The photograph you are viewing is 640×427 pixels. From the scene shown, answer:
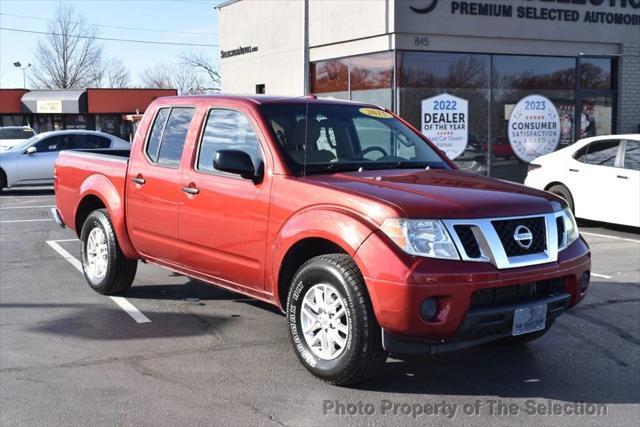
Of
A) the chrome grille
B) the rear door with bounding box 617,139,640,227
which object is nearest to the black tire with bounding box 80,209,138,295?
the chrome grille

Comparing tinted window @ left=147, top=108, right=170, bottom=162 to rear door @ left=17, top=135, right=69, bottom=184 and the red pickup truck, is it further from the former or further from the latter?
rear door @ left=17, top=135, right=69, bottom=184

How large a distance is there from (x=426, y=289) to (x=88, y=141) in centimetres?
1616

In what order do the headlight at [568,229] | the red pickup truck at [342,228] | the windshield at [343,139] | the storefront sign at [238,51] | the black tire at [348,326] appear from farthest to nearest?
the storefront sign at [238,51] < the windshield at [343,139] < the headlight at [568,229] < the black tire at [348,326] < the red pickup truck at [342,228]

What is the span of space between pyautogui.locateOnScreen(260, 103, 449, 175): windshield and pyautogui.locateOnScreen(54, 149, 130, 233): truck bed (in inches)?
76.0

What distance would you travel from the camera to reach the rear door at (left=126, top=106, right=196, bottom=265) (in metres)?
6.10

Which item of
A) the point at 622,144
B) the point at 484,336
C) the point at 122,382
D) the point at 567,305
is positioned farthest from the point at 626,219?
the point at 122,382

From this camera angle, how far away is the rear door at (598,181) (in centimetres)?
1109

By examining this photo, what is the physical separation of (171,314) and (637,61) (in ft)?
54.7

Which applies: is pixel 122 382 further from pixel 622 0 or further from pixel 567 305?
pixel 622 0

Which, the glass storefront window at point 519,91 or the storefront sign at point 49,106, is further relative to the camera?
the storefront sign at point 49,106

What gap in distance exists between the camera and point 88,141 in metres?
18.8

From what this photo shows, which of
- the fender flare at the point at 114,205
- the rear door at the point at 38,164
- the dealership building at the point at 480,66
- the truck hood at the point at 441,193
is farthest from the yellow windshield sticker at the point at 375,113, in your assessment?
the rear door at the point at 38,164

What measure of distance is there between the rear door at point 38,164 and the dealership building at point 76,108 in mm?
23034

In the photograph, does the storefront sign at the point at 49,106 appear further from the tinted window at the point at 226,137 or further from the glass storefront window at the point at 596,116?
the tinted window at the point at 226,137
